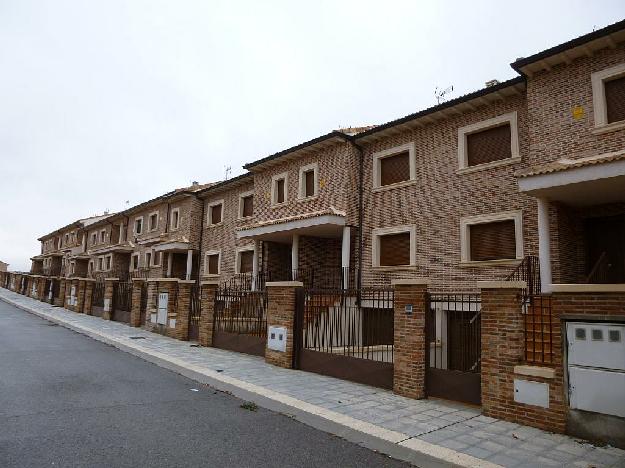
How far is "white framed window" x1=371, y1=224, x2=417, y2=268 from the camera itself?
14297mm

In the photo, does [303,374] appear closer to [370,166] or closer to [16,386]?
[16,386]

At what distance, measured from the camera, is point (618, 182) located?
357 inches

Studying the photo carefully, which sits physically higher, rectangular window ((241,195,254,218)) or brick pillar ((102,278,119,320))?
rectangular window ((241,195,254,218))

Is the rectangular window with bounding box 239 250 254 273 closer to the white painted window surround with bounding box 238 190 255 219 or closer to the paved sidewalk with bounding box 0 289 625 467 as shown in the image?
the white painted window surround with bounding box 238 190 255 219

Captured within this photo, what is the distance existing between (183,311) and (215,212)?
37.2 ft

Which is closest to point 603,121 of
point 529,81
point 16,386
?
point 529,81

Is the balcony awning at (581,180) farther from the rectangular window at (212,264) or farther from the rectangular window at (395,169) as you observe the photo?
the rectangular window at (212,264)

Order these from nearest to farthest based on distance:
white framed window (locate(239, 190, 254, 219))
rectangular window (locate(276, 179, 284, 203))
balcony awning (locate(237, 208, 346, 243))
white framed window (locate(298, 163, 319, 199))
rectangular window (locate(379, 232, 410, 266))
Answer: rectangular window (locate(379, 232, 410, 266)) < balcony awning (locate(237, 208, 346, 243)) < white framed window (locate(298, 163, 319, 199)) < rectangular window (locate(276, 179, 284, 203)) < white framed window (locate(239, 190, 254, 219))

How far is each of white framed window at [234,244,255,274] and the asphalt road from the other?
41.8ft

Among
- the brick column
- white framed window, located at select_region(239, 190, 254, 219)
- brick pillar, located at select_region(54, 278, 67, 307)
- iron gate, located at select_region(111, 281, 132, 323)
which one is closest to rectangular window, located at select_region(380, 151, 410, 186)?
white framed window, located at select_region(239, 190, 254, 219)

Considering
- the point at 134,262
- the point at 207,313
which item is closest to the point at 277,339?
the point at 207,313

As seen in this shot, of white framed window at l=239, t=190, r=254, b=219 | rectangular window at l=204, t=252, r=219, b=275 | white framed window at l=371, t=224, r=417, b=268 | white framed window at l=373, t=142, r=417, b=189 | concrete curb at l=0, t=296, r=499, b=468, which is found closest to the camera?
concrete curb at l=0, t=296, r=499, b=468

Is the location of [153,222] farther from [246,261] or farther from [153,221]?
[246,261]

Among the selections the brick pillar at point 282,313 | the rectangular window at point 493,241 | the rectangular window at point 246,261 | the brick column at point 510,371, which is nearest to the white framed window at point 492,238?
the rectangular window at point 493,241
